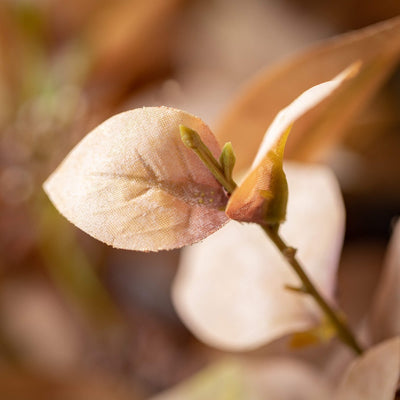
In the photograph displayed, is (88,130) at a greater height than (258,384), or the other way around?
(88,130)

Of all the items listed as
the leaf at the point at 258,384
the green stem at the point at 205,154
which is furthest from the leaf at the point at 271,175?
the leaf at the point at 258,384

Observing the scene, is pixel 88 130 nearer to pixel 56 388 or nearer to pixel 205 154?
pixel 56 388

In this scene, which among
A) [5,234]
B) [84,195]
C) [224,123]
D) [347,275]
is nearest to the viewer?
[84,195]

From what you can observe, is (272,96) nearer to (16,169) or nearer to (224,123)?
(224,123)

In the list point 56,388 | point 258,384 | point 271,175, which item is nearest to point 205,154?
point 271,175

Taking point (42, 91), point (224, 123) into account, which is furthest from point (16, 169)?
point (224, 123)

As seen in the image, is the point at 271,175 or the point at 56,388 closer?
the point at 271,175

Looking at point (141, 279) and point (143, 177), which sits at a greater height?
point (143, 177)

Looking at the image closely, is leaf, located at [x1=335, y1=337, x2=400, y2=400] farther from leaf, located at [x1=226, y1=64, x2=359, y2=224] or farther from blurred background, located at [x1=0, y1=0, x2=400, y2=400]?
blurred background, located at [x1=0, y1=0, x2=400, y2=400]

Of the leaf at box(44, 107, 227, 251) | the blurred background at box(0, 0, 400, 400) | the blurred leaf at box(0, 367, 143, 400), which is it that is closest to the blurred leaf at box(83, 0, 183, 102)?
the blurred background at box(0, 0, 400, 400)
